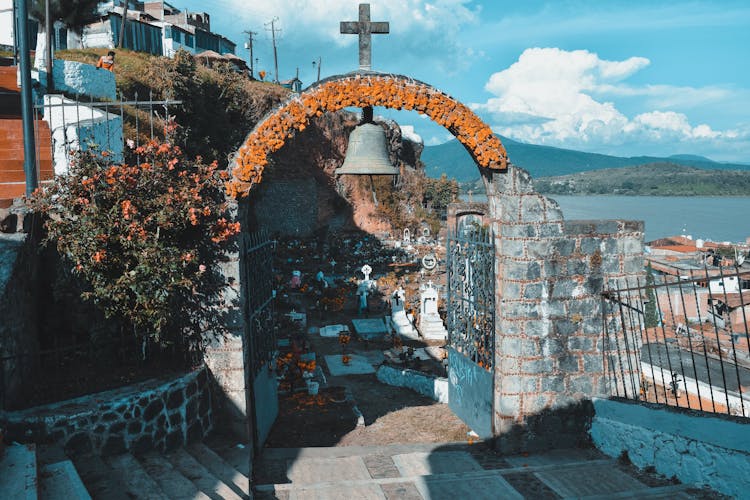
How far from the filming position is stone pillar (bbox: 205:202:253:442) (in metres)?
6.03

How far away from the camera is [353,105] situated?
6.07m

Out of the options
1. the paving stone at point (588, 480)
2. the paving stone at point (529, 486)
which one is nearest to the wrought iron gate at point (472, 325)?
the paving stone at point (529, 486)

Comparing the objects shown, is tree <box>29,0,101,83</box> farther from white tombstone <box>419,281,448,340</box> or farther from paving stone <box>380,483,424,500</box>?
paving stone <box>380,483,424,500</box>

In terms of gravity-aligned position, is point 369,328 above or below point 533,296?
below

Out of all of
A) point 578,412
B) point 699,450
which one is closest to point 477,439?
point 578,412

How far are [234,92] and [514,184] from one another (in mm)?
24214

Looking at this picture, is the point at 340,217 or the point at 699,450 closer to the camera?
the point at 699,450

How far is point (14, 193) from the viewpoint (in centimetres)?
903

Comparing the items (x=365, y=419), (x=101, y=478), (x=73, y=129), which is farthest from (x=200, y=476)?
(x=73, y=129)

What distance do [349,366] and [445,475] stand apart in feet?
23.3

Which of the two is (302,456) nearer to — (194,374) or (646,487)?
(194,374)

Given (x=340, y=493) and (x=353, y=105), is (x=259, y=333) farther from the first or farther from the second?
(x=353, y=105)

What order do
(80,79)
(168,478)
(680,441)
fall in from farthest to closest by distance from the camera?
(80,79), (680,441), (168,478)

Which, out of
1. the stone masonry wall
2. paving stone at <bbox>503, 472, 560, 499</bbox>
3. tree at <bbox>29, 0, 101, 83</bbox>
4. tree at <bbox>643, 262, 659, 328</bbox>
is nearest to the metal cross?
the stone masonry wall
